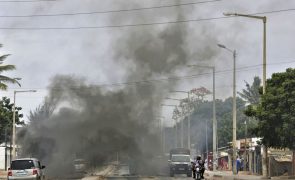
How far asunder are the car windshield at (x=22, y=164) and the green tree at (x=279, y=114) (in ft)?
51.2

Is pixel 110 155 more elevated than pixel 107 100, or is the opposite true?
pixel 107 100

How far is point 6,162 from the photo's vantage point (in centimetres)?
7562

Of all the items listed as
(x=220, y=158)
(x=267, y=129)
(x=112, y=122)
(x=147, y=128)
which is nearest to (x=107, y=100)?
(x=112, y=122)

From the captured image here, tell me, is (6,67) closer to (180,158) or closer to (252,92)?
(180,158)

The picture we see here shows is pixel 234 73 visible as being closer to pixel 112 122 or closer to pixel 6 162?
pixel 112 122

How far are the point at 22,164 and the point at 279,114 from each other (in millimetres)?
16573

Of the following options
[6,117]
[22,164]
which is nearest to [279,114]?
[22,164]

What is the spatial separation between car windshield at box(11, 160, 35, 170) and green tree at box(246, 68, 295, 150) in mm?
15617

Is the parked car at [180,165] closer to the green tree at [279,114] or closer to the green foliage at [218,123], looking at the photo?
the green tree at [279,114]

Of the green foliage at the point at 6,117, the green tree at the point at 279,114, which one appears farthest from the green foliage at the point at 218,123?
the green tree at the point at 279,114

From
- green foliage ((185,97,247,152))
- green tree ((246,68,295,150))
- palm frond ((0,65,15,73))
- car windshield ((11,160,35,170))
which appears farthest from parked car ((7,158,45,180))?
green foliage ((185,97,247,152))

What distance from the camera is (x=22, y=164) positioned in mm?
32688

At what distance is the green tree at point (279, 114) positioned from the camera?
37469 millimetres

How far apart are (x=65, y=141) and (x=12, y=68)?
36.6 feet
